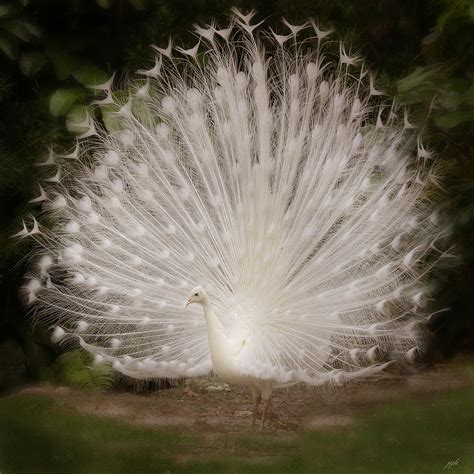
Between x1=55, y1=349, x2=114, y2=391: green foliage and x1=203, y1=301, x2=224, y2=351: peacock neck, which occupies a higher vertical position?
x1=203, y1=301, x2=224, y2=351: peacock neck

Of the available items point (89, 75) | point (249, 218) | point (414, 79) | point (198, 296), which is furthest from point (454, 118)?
point (89, 75)

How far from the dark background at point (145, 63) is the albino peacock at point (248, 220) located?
0.07 meters

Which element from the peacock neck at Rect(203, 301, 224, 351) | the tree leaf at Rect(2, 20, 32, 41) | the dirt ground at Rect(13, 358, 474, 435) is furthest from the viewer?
the tree leaf at Rect(2, 20, 32, 41)

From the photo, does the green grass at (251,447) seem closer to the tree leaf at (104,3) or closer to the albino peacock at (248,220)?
the albino peacock at (248,220)

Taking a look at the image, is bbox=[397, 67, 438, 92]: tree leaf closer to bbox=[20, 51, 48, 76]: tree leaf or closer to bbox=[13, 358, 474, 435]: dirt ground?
bbox=[13, 358, 474, 435]: dirt ground

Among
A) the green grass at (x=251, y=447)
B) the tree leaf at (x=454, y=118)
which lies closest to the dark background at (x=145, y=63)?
the tree leaf at (x=454, y=118)

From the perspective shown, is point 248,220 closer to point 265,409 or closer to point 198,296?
A: point 198,296

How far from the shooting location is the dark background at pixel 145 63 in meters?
2.44

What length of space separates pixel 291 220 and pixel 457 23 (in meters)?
0.77

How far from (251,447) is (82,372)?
0.62 meters

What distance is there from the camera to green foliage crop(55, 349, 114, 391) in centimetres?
255

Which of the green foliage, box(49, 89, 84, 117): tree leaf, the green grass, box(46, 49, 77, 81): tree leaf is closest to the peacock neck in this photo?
the green grass

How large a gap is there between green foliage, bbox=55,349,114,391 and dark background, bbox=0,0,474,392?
0.01 meters

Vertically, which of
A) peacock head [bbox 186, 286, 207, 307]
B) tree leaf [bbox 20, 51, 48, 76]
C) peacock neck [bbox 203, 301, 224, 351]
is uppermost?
tree leaf [bbox 20, 51, 48, 76]
